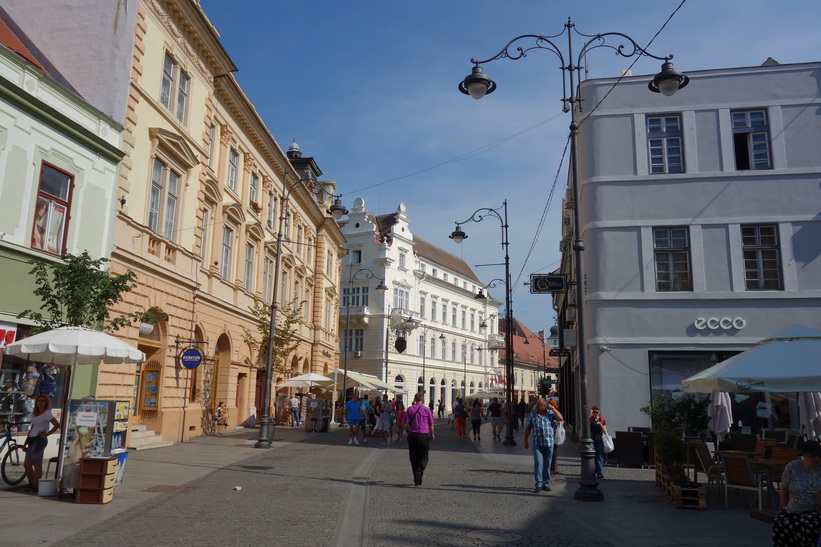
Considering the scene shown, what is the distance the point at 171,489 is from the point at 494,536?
6.40m

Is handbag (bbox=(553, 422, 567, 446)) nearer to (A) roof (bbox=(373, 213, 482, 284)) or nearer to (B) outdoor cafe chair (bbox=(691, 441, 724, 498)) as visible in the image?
(B) outdoor cafe chair (bbox=(691, 441, 724, 498))

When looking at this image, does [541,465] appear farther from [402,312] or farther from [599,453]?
[402,312]

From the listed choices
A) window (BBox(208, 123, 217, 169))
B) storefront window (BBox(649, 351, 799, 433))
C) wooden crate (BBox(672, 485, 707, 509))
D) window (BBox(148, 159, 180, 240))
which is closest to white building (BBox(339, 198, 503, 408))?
window (BBox(208, 123, 217, 169))

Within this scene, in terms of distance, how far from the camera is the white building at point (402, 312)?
66.1 m

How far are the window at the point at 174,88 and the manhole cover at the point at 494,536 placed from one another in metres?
17.2

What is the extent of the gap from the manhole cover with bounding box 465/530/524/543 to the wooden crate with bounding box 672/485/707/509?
3357 mm

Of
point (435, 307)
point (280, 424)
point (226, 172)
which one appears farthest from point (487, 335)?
point (226, 172)

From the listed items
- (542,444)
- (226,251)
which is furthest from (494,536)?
(226,251)

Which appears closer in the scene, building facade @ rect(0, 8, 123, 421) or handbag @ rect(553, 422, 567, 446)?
handbag @ rect(553, 422, 567, 446)

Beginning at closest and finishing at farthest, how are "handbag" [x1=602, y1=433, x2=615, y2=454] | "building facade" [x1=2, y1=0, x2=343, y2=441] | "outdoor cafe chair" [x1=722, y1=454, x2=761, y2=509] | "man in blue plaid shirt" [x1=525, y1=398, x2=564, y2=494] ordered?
"outdoor cafe chair" [x1=722, y1=454, x2=761, y2=509]
"man in blue plaid shirt" [x1=525, y1=398, x2=564, y2=494]
"handbag" [x1=602, y1=433, x2=615, y2=454]
"building facade" [x1=2, y1=0, x2=343, y2=441]

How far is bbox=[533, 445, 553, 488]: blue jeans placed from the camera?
40.1ft

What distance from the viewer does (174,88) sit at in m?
21.5

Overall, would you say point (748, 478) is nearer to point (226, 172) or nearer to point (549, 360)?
point (226, 172)

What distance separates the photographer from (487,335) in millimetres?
85750
